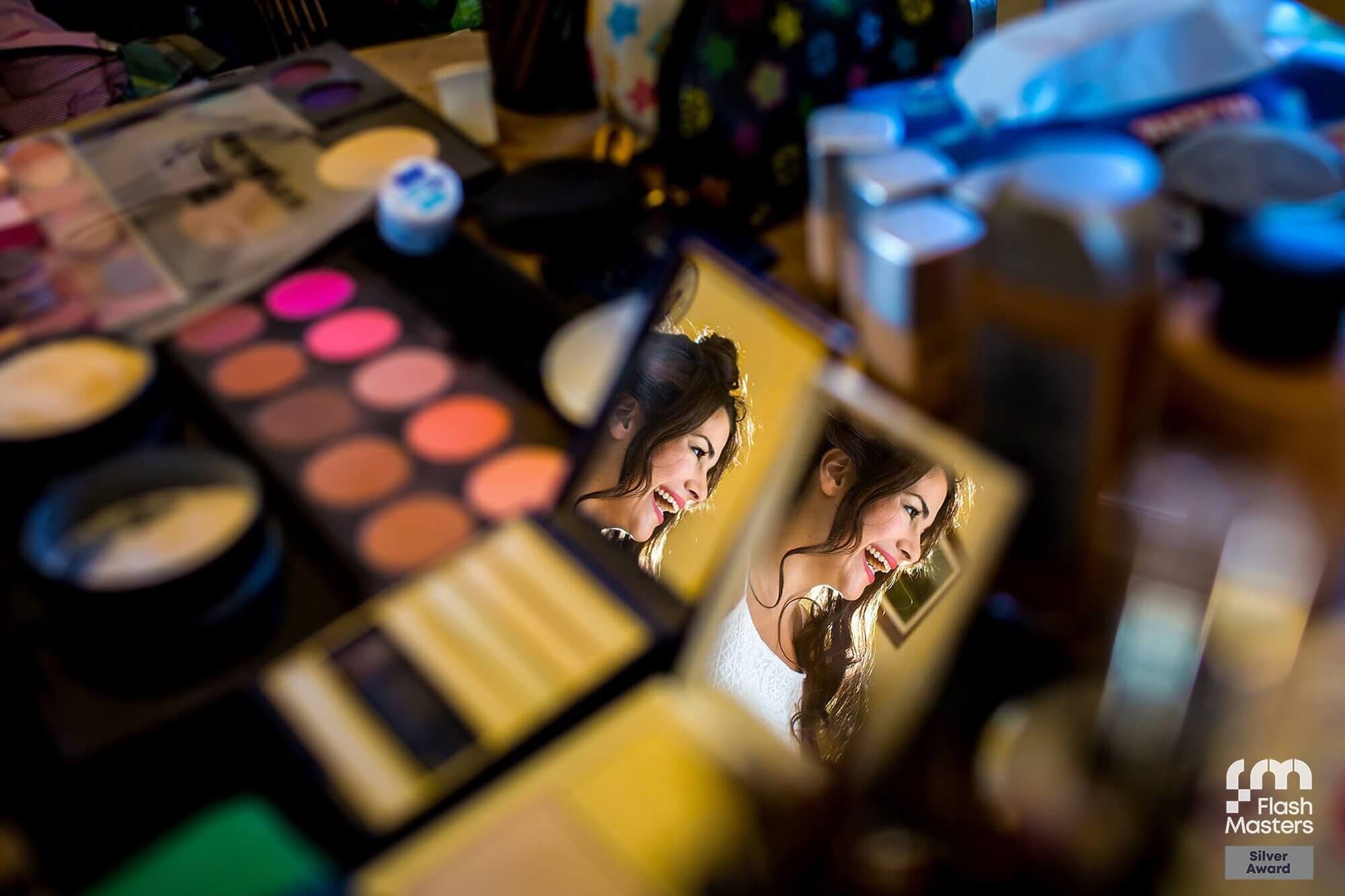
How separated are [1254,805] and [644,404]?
28cm

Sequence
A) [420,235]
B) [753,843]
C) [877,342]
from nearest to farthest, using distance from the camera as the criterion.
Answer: [753,843] → [877,342] → [420,235]

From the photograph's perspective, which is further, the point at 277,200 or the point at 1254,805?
the point at 277,200

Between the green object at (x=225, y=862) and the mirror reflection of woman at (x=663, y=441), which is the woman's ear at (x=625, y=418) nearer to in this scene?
the mirror reflection of woman at (x=663, y=441)

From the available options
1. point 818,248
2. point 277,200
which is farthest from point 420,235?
point 818,248

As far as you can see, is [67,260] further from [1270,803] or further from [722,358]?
[1270,803]

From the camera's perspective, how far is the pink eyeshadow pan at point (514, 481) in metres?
0.53

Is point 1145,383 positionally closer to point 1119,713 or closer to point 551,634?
point 1119,713

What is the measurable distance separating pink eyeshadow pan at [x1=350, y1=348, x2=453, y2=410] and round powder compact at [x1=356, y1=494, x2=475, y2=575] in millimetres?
84

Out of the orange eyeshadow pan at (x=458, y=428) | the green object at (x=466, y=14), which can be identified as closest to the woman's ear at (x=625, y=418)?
the orange eyeshadow pan at (x=458, y=428)

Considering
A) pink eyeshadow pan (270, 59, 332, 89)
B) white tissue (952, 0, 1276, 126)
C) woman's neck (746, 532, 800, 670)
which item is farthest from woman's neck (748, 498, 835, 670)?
pink eyeshadow pan (270, 59, 332, 89)

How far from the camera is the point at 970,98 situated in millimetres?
506

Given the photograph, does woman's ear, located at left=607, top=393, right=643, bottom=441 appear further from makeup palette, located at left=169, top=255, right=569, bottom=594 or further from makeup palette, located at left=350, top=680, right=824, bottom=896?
makeup palette, located at left=350, top=680, right=824, bottom=896

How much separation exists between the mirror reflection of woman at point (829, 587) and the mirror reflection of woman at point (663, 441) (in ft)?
0.15

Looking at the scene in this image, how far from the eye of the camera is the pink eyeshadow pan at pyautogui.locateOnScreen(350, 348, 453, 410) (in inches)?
23.7
